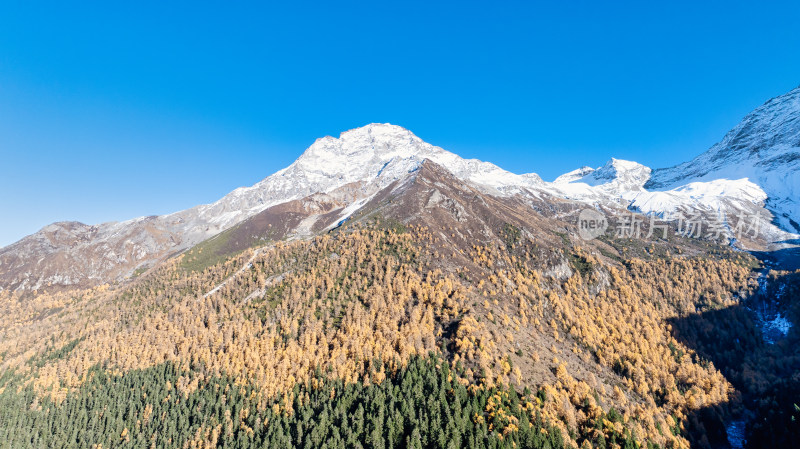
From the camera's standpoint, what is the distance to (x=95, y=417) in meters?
180

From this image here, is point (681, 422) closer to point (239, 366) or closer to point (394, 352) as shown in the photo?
point (394, 352)

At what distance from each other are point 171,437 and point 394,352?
11319cm

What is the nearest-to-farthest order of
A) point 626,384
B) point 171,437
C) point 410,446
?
point 410,446 → point 171,437 → point 626,384

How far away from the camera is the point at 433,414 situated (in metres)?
138

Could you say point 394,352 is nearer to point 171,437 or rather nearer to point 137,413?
point 171,437

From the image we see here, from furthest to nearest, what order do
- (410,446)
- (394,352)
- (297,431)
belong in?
(394,352) → (297,431) → (410,446)

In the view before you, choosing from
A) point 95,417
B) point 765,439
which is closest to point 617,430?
point 765,439

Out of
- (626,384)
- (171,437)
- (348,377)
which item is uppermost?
(348,377)

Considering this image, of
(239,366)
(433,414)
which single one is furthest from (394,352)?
(239,366)

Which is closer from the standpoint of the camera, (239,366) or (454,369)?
(454,369)

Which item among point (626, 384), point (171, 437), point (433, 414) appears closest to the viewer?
point (433, 414)

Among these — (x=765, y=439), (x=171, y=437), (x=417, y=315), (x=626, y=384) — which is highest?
(x=417, y=315)

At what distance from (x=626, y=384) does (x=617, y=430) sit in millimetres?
57612

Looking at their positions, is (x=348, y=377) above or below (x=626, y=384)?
above
